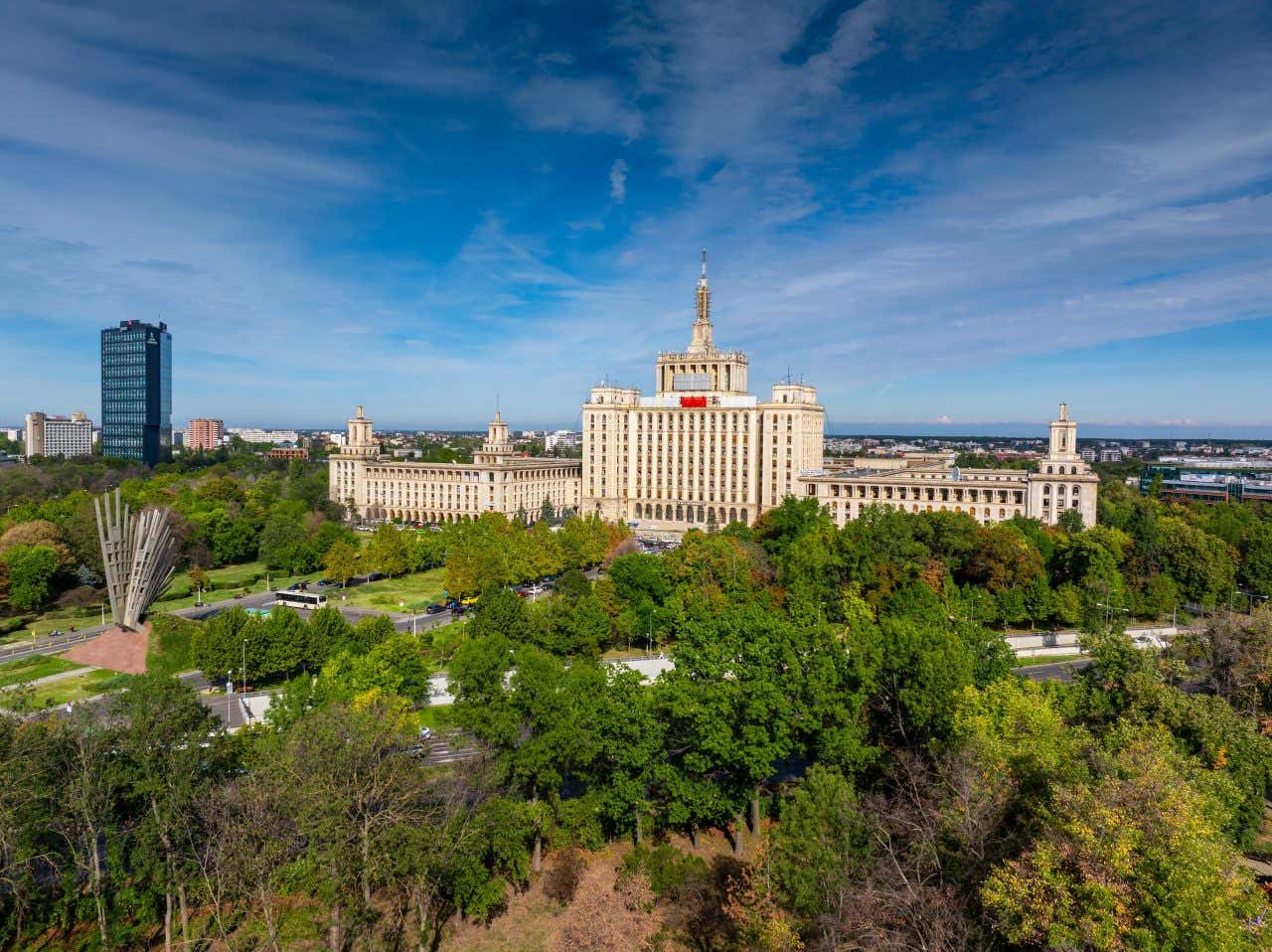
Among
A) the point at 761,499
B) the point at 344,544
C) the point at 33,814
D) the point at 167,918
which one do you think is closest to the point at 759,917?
the point at 167,918

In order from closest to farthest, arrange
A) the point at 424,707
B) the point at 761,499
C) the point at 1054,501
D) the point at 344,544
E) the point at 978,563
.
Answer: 1. the point at 424,707
2. the point at 978,563
3. the point at 344,544
4. the point at 1054,501
5. the point at 761,499

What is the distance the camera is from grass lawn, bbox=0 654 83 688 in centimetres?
5219

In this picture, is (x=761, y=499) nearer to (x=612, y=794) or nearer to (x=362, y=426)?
(x=362, y=426)

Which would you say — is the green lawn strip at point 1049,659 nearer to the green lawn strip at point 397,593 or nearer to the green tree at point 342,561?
the green lawn strip at point 397,593

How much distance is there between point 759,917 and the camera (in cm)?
2411

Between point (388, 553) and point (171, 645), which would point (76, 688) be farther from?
point (388, 553)

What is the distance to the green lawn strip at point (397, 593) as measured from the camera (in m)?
76.4

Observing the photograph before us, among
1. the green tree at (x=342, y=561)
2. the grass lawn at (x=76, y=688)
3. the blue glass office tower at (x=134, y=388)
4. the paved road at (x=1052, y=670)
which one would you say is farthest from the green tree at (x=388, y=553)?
the blue glass office tower at (x=134, y=388)

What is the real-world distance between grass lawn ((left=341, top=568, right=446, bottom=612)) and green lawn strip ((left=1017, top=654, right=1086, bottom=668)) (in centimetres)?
5068

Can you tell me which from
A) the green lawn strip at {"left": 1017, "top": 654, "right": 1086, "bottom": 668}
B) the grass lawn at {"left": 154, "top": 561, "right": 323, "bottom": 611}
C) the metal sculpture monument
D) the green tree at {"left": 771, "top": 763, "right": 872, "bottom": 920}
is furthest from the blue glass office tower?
the green tree at {"left": 771, "top": 763, "right": 872, "bottom": 920}

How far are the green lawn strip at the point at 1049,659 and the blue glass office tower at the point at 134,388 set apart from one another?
648 ft

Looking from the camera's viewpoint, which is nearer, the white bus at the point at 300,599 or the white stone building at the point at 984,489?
the white bus at the point at 300,599

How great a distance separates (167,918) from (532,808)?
480 inches

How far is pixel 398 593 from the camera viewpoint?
269 feet
